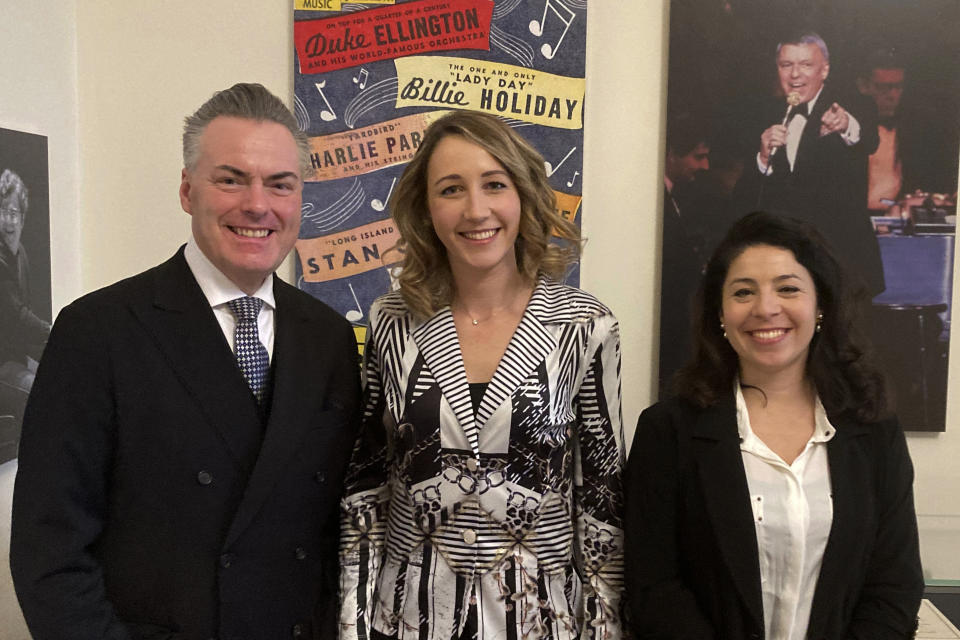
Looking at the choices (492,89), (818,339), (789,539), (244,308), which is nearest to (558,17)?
(492,89)

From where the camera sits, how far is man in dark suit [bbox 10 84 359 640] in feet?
3.92

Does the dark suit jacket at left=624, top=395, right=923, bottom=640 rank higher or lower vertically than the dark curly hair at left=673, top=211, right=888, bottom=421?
lower

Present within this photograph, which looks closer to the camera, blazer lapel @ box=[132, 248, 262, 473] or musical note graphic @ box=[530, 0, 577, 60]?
blazer lapel @ box=[132, 248, 262, 473]

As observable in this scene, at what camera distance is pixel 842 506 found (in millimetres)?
1390

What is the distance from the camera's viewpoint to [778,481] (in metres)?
1.42

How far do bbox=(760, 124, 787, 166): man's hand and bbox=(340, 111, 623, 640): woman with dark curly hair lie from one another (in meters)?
0.90

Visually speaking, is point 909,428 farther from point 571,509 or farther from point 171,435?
point 171,435

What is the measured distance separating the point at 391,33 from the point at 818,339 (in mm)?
1486

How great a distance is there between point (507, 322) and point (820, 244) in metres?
0.67

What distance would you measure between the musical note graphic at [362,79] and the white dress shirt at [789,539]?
5.13 feet

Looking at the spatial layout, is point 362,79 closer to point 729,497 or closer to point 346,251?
point 346,251

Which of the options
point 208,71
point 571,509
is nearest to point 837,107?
point 571,509

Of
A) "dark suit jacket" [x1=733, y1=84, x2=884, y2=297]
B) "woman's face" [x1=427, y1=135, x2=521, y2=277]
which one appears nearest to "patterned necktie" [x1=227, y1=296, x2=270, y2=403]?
"woman's face" [x1=427, y1=135, x2=521, y2=277]

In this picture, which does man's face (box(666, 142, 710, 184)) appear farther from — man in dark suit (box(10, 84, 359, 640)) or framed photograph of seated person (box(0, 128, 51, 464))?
framed photograph of seated person (box(0, 128, 51, 464))
